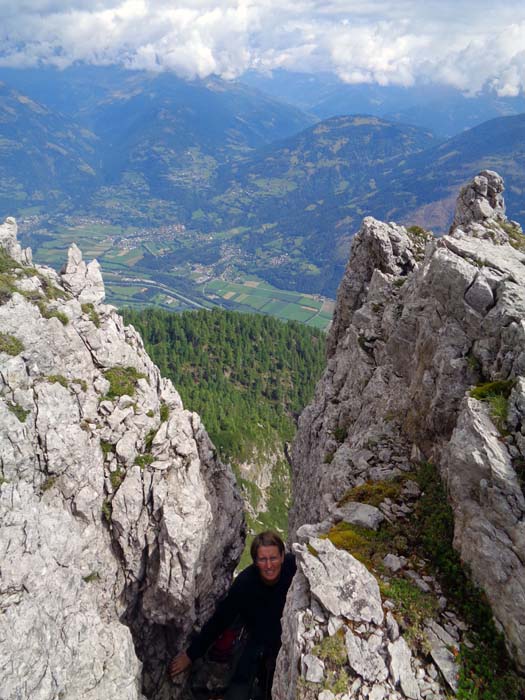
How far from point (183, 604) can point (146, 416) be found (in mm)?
11978

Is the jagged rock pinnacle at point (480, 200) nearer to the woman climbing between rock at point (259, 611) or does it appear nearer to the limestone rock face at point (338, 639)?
the woman climbing between rock at point (259, 611)

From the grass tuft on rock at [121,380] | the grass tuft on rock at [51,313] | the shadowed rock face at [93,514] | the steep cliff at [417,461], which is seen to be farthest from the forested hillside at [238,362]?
the steep cliff at [417,461]

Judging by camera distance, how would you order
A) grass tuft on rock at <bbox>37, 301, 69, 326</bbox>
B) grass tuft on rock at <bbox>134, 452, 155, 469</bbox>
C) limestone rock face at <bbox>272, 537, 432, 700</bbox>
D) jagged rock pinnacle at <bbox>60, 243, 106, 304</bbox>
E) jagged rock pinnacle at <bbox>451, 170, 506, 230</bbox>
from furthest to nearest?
jagged rock pinnacle at <bbox>60, 243, 106, 304</bbox> < jagged rock pinnacle at <bbox>451, 170, 506, 230</bbox> < grass tuft on rock at <bbox>37, 301, 69, 326</bbox> < grass tuft on rock at <bbox>134, 452, 155, 469</bbox> < limestone rock face at <bbox>272, 537, 432, 700</bbox>

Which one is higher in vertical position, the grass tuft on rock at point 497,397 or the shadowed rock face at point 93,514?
the grass tuft on rock at point 497,397

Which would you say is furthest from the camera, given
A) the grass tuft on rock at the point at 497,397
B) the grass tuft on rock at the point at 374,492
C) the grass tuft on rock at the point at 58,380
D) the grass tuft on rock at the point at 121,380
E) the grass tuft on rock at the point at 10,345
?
the grass tuft on rock at the point at 121,380

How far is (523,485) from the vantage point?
516 inches

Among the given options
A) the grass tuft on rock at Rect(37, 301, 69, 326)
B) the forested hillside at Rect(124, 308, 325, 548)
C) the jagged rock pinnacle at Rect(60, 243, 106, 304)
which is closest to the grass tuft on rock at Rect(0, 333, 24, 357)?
the grass tuft on rock at Rect(37, 301, 69, 326)

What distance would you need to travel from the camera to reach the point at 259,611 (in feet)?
57.8

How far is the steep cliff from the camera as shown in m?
12.6

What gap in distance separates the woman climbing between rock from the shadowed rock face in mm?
7061

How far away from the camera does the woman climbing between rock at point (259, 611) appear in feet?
55.8

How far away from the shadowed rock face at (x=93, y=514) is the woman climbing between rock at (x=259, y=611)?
706 centimetres

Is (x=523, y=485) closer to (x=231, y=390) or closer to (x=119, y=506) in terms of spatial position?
(x=119, y=506)

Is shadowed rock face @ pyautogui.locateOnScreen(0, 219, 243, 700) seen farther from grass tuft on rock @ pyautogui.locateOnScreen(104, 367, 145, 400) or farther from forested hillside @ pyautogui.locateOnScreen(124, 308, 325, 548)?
forested hillside @ pyautogui.locateOnScreen(124, 308, 325, 548)
